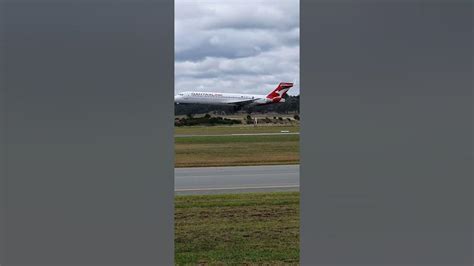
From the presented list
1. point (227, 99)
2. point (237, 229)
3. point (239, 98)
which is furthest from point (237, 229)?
point (239, 98)

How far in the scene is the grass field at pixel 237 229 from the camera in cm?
361

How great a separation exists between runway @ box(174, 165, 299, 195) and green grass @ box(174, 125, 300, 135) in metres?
8.72

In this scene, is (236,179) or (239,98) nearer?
(236,179)

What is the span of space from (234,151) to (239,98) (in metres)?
10.4

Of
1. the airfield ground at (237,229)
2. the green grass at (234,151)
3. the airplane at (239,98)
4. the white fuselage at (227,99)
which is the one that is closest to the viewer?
the airfield ground at (237,229)

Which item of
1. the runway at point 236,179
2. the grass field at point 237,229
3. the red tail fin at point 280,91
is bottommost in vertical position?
the grass field at point 237,229

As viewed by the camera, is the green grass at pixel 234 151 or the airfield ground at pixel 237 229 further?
the green grass at pixel 234 151

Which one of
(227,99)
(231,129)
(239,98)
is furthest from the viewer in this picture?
(239,98)

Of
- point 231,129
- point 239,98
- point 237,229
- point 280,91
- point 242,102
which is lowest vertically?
point 237,229

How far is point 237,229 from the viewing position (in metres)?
4.32

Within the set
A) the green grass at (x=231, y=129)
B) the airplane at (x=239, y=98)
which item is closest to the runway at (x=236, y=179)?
the airplane at (x=239, y=98)

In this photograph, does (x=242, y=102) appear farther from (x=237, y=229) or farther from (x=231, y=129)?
(x=237, y=229)

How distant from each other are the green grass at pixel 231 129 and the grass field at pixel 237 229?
11.8 meters

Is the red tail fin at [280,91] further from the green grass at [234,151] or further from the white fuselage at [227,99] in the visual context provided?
the green grass at [234,151]
